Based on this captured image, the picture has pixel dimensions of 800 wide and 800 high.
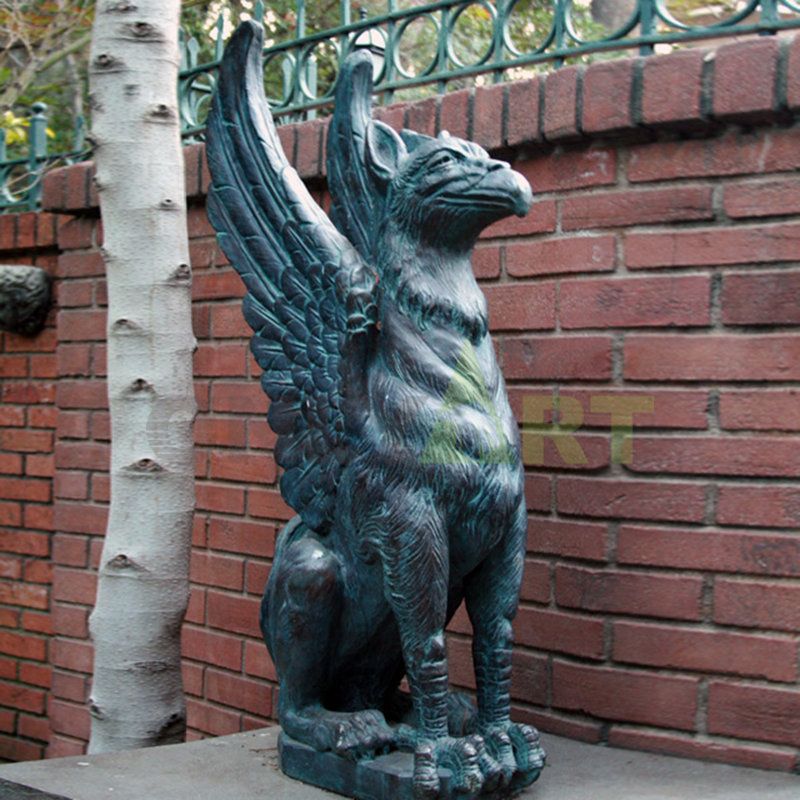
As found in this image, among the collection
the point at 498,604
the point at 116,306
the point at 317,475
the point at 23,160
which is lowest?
the point at 498,604

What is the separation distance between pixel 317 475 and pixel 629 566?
79 cm

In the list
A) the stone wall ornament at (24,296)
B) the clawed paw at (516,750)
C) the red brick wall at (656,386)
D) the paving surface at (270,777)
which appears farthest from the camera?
the stone wall ornament at (24,296)

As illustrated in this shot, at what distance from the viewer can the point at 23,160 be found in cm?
475

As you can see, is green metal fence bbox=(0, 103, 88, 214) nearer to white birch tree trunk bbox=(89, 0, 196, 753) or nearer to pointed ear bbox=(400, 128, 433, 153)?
white birch tree trunk bbox=(89, 0, 196, 753)

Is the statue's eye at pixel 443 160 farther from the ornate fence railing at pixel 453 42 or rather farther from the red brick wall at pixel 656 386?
the ornate fence railing at pixel 453 42

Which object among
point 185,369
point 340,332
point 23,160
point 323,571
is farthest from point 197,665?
point 23,160

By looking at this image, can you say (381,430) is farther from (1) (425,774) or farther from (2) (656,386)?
(2) (656,386)

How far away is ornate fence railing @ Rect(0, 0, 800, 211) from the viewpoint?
2.95 m

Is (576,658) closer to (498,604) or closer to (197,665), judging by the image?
(498,604)

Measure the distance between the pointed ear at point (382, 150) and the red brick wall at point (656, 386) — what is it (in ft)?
1.88

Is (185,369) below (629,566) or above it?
above

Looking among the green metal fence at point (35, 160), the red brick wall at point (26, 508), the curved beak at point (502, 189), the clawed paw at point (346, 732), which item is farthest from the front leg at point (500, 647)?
the green metal fence at point (35, 160)

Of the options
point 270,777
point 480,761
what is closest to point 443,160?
point 480,761

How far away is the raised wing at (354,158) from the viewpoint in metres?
2.62
